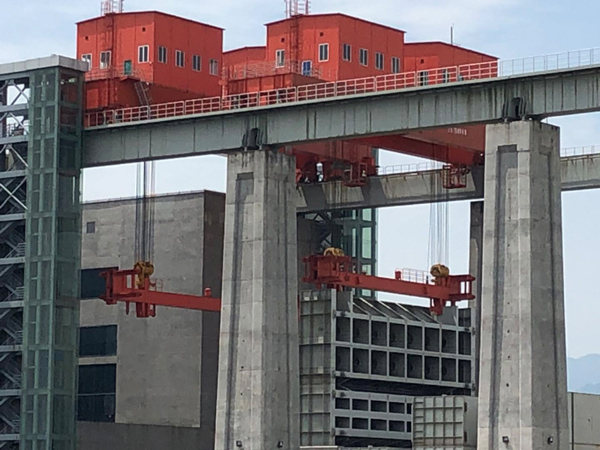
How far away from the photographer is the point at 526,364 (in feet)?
195

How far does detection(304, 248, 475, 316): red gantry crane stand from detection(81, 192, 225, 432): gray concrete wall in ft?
23.8

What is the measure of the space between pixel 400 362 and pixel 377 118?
24.1 meters

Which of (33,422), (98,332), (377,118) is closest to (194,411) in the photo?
(98,332)

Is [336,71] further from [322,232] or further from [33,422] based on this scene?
[33,422]

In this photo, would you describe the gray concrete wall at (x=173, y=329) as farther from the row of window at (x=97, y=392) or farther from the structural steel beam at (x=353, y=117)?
the structural steel beam at (x=353, y=117)

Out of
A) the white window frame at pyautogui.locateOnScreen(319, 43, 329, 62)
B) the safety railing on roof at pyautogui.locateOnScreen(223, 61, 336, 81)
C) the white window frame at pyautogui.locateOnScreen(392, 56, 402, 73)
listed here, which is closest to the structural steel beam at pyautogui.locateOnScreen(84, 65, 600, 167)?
the safety railing on roof at pyautogui.locateOnScreen(223, 61, 336, 81)

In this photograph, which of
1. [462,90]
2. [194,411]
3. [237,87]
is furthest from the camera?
[194,411]

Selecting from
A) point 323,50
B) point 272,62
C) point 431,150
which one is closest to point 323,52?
point 323,50

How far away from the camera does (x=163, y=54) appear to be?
79.1 metres

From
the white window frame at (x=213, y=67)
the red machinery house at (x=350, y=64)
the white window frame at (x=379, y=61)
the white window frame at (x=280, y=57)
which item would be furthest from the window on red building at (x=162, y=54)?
the white window frame at (x=379, y=61)

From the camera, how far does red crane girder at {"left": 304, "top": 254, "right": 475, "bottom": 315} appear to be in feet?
263

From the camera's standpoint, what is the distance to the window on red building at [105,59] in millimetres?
79125

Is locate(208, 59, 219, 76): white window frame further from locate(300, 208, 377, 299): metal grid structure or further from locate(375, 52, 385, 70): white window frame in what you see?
locate(300, 208, 377, 299): metal grid structure

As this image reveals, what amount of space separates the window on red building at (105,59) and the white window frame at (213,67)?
17.1 feet
